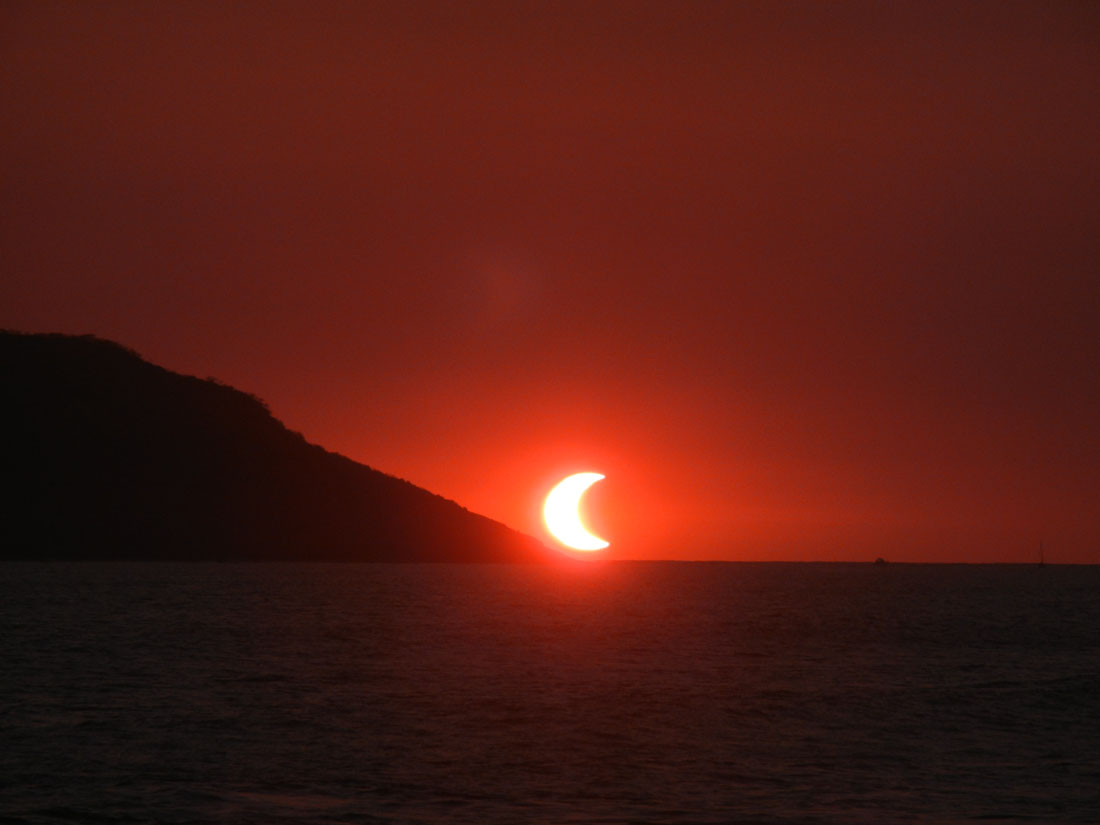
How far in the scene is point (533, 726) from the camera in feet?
147

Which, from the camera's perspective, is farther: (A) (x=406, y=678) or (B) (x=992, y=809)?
(A) (x=406, y=678)

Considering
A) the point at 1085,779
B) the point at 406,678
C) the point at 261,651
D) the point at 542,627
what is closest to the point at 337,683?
the point at 406,678

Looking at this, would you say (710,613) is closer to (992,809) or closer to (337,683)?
(337,683)

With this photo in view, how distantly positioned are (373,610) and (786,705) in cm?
7456

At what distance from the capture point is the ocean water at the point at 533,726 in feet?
105

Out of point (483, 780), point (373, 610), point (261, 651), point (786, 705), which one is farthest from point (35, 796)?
point (373, 610)

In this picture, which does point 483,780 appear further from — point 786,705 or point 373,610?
point 373,610

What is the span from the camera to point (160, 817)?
29.8 metres

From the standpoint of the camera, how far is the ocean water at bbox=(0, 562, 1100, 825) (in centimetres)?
3195

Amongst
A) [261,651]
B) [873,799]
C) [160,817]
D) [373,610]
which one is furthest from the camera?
[373,610]

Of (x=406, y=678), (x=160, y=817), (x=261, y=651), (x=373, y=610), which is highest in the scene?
(x=373, y=610)

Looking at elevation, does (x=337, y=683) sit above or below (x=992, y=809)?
above

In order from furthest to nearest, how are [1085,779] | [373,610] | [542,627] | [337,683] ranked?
[373,610] < [542,627] < [337,683] < [1085,779]

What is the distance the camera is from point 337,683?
187ft
